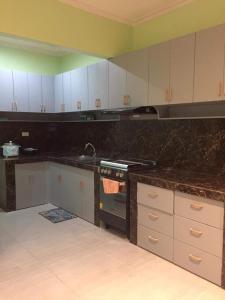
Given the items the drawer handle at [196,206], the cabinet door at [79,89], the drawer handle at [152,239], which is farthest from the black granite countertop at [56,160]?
the drawer handle at [196,206]

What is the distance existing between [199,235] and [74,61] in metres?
3.73

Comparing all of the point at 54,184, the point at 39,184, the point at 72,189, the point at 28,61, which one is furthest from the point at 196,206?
the point at 28,61

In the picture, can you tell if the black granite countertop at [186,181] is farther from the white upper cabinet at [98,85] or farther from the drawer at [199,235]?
the white upper cabinet at [98,85]

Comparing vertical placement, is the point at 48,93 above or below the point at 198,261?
above

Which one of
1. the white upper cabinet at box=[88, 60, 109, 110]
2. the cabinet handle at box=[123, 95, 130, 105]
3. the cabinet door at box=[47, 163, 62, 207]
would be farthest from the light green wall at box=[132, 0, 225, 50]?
the cabinet door at box=[47, 163, 62, 207]

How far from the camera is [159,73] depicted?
2873 mm

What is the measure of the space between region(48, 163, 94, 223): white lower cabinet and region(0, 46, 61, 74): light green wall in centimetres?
185

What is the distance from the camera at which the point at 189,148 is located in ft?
9.74

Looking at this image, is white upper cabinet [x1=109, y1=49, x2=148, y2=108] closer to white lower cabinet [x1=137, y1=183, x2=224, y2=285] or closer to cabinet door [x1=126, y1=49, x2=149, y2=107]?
cabinet door [x1=126, y1=49, x2=149, y2=107]

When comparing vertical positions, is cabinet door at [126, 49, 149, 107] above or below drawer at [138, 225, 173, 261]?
above

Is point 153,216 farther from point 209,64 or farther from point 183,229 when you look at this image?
point 209,64

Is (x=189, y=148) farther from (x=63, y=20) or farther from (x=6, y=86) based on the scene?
(x=6, y=86)

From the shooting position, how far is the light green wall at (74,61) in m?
4.37

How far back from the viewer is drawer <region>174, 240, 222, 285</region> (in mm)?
2158
